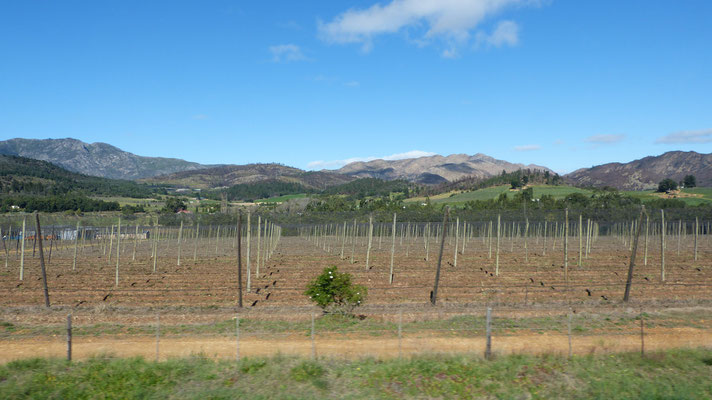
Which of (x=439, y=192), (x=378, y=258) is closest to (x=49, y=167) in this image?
(x=439, y=192)

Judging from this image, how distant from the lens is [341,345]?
13.1 m

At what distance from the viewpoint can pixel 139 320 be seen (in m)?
16.7

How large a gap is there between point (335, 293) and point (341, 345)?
3.81 m

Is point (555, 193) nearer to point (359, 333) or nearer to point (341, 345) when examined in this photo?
point (359, 333)

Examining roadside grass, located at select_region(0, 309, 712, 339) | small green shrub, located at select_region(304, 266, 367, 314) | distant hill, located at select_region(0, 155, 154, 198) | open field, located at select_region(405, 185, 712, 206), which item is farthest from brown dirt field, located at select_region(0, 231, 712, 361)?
distant hill, located at select_region(0, 155, 154, 198)

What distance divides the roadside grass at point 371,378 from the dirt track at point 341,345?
127cm

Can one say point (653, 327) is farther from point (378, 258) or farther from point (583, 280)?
point (378, 258)

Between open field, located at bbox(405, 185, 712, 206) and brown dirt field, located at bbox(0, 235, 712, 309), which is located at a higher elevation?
open field, located at bbox(405, 185, 712, 206)

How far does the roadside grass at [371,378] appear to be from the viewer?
8836 mm

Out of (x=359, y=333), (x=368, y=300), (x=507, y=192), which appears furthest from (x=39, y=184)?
(x=359, y=333)

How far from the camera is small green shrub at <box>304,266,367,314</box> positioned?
16.8 metres

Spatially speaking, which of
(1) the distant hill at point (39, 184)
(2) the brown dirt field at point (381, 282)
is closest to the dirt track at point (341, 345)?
(2) the brown dirt field at point (381, 282)

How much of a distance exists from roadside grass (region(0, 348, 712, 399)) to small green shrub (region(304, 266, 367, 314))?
6.08 meters

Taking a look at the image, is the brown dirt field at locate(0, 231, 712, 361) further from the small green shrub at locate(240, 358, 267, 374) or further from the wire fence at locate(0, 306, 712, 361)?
the small green shrub at locate(240, 358, 267, 374)
